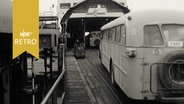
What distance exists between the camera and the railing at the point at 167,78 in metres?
8.14

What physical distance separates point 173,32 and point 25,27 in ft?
17.8

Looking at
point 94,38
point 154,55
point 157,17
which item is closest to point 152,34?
point 157,17

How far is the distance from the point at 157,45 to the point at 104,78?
670 centimetres

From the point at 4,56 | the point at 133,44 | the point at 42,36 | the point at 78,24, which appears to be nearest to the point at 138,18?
the point at 133,44

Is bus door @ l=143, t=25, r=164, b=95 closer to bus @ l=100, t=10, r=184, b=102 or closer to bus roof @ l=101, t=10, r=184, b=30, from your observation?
bus @ l=100, t=10, r=184, b=102

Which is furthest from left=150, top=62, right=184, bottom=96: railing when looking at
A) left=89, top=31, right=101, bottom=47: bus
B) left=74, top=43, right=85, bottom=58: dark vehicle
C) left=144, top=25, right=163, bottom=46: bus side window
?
left=89, top=31, right=101, bottom=47: bus

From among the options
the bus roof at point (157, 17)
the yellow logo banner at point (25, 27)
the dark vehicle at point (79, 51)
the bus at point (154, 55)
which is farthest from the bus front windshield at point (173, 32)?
the dark vehicle at point (79, 51)

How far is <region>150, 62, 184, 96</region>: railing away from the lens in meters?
8.14

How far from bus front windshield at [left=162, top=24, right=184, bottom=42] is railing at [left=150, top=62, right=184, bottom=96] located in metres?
0.82

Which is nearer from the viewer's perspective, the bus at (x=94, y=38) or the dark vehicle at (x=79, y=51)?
the dark vehicle at (x=79, y=51)

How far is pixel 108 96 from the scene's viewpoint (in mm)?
11141

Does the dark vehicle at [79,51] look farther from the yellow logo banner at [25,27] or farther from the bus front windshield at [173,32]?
the yellow logo banner at [25,27]

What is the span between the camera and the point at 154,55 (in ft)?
27.7

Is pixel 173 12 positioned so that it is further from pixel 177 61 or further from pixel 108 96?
pixel 108 96
